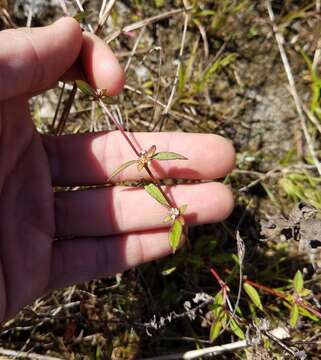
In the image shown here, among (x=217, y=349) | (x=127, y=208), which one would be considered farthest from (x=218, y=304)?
(x=127, y=208)

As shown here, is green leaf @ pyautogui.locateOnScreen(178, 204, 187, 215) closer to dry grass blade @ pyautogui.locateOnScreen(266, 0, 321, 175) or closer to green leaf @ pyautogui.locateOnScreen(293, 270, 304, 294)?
green leaf @ pyautogui.locateOnScreen(293, 270, 304, 294)

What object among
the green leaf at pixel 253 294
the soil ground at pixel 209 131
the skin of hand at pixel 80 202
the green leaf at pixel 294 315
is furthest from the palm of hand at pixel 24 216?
the green leaf at pixel 294 315

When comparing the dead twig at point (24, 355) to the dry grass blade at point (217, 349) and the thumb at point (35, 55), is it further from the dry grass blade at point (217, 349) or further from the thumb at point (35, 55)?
the thumb at point (35, 55)

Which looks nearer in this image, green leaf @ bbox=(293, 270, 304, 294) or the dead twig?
green leaf @ bbox=(293, 270, 304, 294)

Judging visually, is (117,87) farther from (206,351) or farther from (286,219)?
(206,351)

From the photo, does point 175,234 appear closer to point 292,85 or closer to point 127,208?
point 127,208

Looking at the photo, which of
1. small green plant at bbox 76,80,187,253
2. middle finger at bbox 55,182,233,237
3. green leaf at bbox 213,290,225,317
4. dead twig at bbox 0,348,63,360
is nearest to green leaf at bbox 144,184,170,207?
small green plant at bbox 76,80,187,253

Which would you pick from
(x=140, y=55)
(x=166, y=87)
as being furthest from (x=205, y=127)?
(x=140, y=55)
